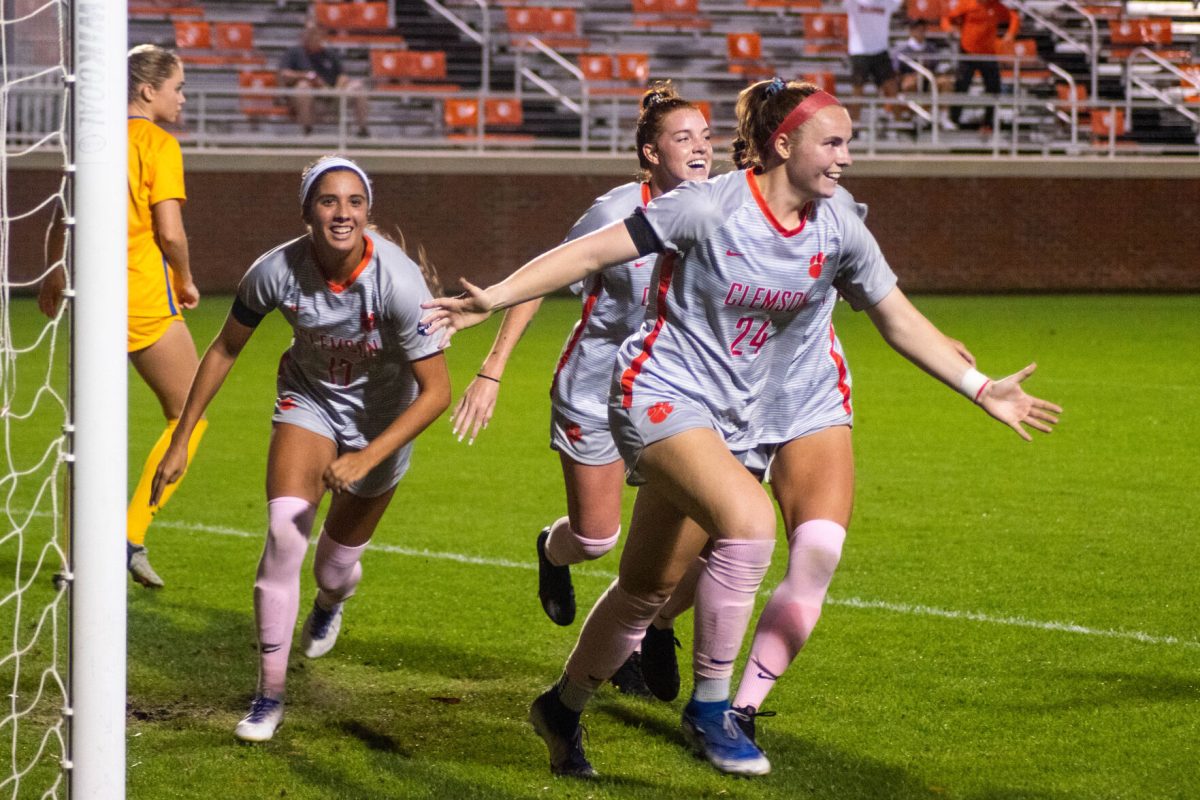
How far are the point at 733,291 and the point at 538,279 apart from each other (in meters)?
0.49

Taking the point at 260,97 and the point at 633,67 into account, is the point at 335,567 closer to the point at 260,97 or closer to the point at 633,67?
the point at 260,97

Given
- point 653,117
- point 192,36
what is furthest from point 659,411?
point 192,36

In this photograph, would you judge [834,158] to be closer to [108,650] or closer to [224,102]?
[108,650]

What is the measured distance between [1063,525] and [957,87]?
1644 centimetres

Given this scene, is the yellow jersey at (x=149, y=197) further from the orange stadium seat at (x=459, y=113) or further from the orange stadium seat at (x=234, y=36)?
the orange stadium seat at (x=234, y=36)

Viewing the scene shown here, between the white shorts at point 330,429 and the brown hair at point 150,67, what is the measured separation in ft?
6.70

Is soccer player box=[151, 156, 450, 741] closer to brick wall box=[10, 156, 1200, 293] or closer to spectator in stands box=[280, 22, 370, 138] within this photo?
brick wall box=[10, 156, 1200, 293]

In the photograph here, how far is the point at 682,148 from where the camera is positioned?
194 inches

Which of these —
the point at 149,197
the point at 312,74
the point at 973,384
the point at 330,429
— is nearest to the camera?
the point at 973,384

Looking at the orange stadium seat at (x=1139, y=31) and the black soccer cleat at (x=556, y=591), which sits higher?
the orange stadium seat at (x=1139, y=31)

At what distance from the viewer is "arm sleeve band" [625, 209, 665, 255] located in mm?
3922

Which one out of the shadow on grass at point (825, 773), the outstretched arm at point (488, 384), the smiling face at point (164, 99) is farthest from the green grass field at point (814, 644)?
the smiling face at point (164, 99)

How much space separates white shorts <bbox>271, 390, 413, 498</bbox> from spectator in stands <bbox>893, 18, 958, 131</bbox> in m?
18.7

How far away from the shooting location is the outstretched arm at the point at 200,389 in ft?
15.1
